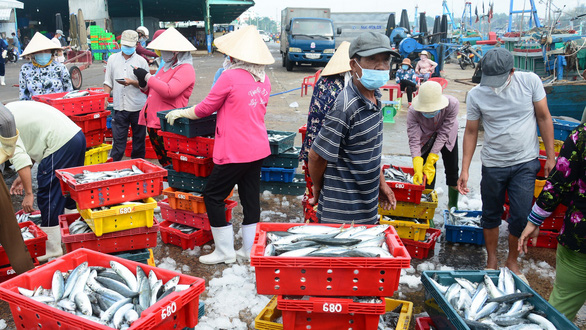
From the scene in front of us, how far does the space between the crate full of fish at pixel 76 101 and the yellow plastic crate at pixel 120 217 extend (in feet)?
8.88

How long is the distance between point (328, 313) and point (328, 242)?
1.47ft

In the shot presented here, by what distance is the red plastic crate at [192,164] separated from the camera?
5.08 meters

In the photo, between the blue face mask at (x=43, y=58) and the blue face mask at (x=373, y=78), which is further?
the blue face mask at (x=43, y=58)

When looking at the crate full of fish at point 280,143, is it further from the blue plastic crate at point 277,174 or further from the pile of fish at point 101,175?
the pile of fish at point 101,175

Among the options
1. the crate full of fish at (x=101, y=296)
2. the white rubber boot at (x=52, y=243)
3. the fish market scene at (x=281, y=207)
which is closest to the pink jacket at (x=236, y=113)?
the fish market scene at (x=281, y=207)

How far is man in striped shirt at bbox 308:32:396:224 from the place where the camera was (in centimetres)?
326

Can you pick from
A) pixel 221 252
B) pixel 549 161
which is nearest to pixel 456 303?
pixel 549 161

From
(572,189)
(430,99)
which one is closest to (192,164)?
(430,99)

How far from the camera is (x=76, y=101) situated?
659cm

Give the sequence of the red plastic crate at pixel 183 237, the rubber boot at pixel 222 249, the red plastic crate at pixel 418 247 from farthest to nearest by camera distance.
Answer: the red plastic crate at pixel 183 237, the red plastic crate at pixel 418 247, the rubber boot at pixel 222 249

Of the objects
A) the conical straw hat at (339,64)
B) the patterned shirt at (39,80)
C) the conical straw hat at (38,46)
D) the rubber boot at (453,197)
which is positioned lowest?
the rubber boot at (453,197)

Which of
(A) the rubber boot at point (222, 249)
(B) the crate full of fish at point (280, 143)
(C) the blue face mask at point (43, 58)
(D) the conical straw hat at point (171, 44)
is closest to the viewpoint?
(A) the rubber boot at point (222, 249)

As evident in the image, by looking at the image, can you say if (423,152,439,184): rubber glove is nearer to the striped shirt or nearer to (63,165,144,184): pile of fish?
the striped shirt

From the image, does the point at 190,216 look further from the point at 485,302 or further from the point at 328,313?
the point at 485,302
